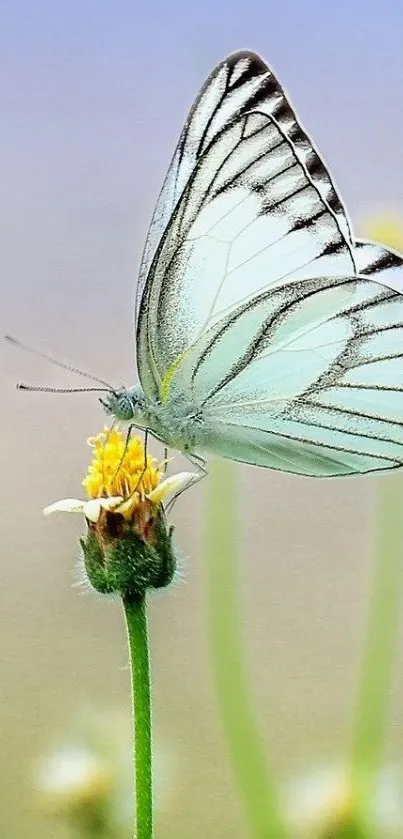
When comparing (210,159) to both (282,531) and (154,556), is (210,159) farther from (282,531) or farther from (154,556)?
(282,531)

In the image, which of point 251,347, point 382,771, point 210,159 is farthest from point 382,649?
point 210,159

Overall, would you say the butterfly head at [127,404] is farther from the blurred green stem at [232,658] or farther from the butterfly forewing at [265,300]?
the blurred green stem at [232,658]

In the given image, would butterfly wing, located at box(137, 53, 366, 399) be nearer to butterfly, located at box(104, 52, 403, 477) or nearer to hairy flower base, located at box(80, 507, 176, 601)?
butterfly, located at box(104, 52, 403, 477)

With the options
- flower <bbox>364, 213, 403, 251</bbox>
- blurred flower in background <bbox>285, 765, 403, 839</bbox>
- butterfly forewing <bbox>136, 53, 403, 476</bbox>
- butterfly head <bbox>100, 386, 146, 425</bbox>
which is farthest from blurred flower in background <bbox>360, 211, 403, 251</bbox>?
blurred flower in background <bbox>285, 765, 403, 839</bbox>

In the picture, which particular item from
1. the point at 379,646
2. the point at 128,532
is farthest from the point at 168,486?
the point at 379,646

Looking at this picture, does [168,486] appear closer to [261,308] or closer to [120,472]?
[120,472]
